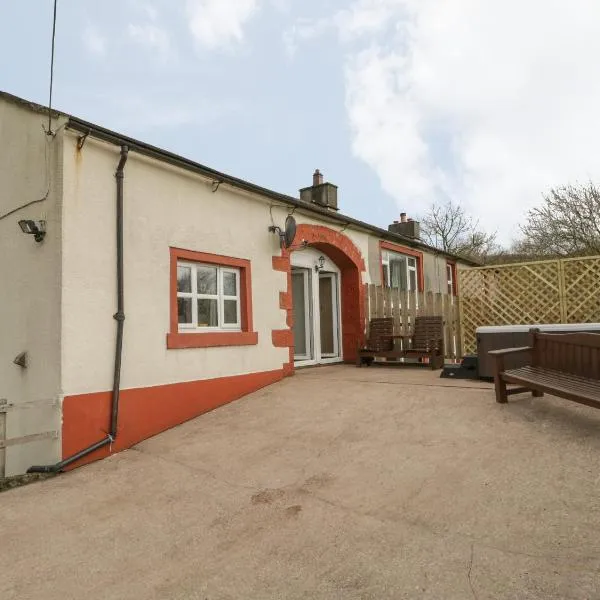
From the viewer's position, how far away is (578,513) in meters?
3.13

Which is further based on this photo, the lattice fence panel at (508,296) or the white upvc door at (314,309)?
the lattice fence panel at (508,296)

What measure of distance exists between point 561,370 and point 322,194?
806 centimetres

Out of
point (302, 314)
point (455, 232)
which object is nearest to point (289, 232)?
point (302, 314)

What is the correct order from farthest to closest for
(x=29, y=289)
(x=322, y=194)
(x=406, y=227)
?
1. (x=406, y=227)
2. (x=322, y=194)
3. (x=29, y=289)

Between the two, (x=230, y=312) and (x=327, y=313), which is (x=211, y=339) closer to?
(x=230, y=312)

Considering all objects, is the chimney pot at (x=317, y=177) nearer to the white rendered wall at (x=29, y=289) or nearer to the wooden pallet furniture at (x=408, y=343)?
the wooden pallet furniture at (x=408, y=343)

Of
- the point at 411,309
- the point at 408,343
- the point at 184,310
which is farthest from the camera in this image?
the point at 411,309

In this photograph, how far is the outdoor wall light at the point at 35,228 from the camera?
5355mm

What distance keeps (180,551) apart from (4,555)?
1.25 meters

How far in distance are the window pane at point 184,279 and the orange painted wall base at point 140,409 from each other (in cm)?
130

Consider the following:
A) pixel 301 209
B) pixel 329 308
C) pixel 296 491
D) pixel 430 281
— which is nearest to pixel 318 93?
pixel 301 209

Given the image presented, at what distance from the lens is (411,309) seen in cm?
1092

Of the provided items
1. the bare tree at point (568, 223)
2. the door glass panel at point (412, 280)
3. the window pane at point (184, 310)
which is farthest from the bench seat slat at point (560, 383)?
the bare tree at point (568, 223)

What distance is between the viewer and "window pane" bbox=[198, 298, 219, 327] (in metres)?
7.07
